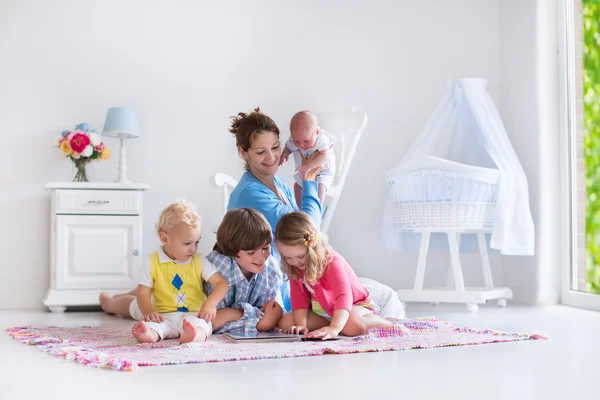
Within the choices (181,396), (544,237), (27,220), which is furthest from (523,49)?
(181,396)

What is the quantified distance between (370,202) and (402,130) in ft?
1.72

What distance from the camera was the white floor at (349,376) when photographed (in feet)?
5.05

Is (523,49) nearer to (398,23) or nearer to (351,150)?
(398,23)

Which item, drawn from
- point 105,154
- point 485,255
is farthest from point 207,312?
point 485,255

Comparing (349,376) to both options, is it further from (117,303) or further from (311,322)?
(117,303)

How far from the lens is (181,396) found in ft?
4.92

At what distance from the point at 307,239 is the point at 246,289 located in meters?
0.41

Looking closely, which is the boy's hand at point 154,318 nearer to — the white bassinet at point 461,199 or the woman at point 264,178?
the woman at point 264,178

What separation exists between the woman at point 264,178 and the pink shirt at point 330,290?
0.90 feet

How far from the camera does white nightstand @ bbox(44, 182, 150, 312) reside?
3809 millimetres

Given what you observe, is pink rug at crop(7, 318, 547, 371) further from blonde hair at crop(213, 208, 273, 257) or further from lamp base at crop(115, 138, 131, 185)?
lamp base at crop(115, 138, 131, 185)

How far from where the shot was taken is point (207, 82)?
14.5ft

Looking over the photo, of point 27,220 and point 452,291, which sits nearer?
point 452,291

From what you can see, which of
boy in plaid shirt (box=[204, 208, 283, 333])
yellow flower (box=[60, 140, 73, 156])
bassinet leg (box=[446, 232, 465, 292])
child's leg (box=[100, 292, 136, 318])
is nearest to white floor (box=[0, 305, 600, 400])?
boy in plaid shirt (box=[204, 208, 283, 333])
